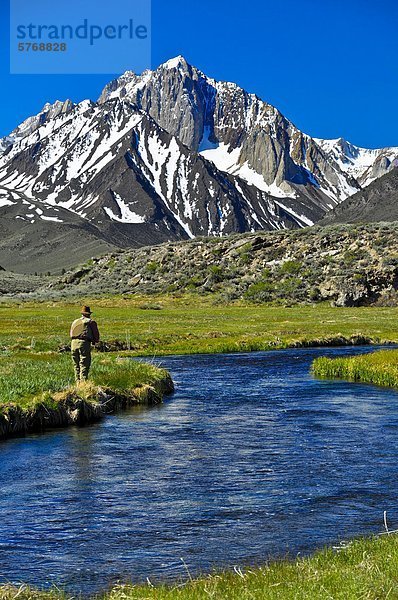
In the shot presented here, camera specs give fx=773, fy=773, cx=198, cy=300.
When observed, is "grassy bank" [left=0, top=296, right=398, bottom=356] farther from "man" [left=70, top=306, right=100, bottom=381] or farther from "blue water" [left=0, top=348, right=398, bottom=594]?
"blue water" [left=0, top=348, right=398, bottom=594]

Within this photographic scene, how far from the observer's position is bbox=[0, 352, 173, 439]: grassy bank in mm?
30830

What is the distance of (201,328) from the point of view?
80.7 m

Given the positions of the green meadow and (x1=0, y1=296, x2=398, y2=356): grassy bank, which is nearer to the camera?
the green meadow

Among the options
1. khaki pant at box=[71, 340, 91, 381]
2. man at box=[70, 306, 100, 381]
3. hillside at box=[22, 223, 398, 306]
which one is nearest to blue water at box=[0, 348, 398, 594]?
khaki pant at box=[71, 340, 91, 381]

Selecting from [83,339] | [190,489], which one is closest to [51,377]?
[83,339]

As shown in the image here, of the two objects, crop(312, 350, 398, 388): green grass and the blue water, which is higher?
crop(312, 350, 398, 388): green grass

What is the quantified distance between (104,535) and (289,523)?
441 cm

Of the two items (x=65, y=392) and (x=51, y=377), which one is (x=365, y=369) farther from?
(x=65, y=392)

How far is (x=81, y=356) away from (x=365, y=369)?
1923 centimetres

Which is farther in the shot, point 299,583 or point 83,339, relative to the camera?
point 83,339

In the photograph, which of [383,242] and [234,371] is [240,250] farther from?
[234,371]

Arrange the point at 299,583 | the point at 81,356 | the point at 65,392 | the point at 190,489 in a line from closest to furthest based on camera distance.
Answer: the point at 299,583
the point at 190,489
the point at 65,392
the point at 81,356

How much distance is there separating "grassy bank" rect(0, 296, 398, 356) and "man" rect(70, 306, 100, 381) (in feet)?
69.2

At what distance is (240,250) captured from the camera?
162m
